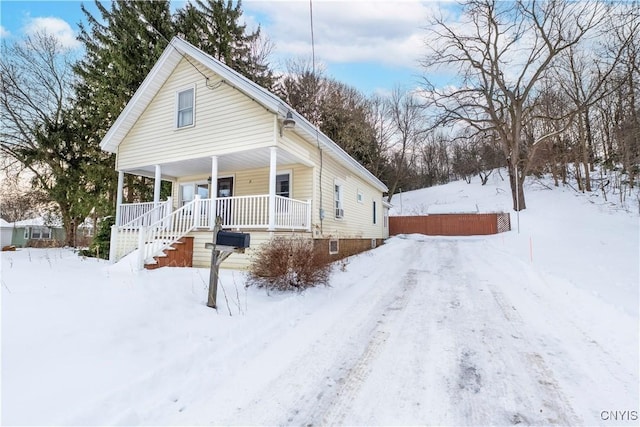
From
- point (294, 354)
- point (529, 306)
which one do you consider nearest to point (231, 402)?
point (294, 354)

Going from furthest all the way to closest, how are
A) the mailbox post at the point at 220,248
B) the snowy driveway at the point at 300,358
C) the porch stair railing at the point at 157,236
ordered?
1. the porch stair railing at the point at 157,236
2. the mailbox post at the point at 220,248
3. the snowy driveway at the point at 300,358

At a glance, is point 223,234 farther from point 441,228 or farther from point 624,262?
point 441,228

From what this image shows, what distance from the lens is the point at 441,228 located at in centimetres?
2556

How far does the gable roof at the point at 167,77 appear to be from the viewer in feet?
28.7

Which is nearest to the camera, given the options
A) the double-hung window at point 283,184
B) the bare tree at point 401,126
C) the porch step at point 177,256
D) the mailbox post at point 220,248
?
the mailbox post at point 220,248

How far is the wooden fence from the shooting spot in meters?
22.6

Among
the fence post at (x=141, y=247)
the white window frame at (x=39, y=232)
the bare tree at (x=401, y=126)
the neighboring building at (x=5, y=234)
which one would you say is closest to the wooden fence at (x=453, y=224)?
the bare tree at (x=401, y=126)

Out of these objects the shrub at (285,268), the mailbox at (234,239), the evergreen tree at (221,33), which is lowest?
the shrub at (285,268)

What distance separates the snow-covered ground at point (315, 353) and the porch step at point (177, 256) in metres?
2.03

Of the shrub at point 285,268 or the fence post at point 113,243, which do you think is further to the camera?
the fence post at point 113,243

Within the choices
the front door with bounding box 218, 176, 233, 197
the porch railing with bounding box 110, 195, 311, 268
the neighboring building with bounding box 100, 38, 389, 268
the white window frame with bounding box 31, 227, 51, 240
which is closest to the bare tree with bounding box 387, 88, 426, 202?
the neighboring building with bounding box 100, 38, 389, 268

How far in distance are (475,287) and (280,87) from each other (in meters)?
21.3

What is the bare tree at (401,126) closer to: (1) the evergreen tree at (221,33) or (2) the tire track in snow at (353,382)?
(1) the evergreen tree at (221,33)

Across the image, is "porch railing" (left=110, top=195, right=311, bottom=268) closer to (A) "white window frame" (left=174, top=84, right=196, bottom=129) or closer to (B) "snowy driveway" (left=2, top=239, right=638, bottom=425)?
(A) "white window frame" (left=174, top=84, right=196, bottom=129)
